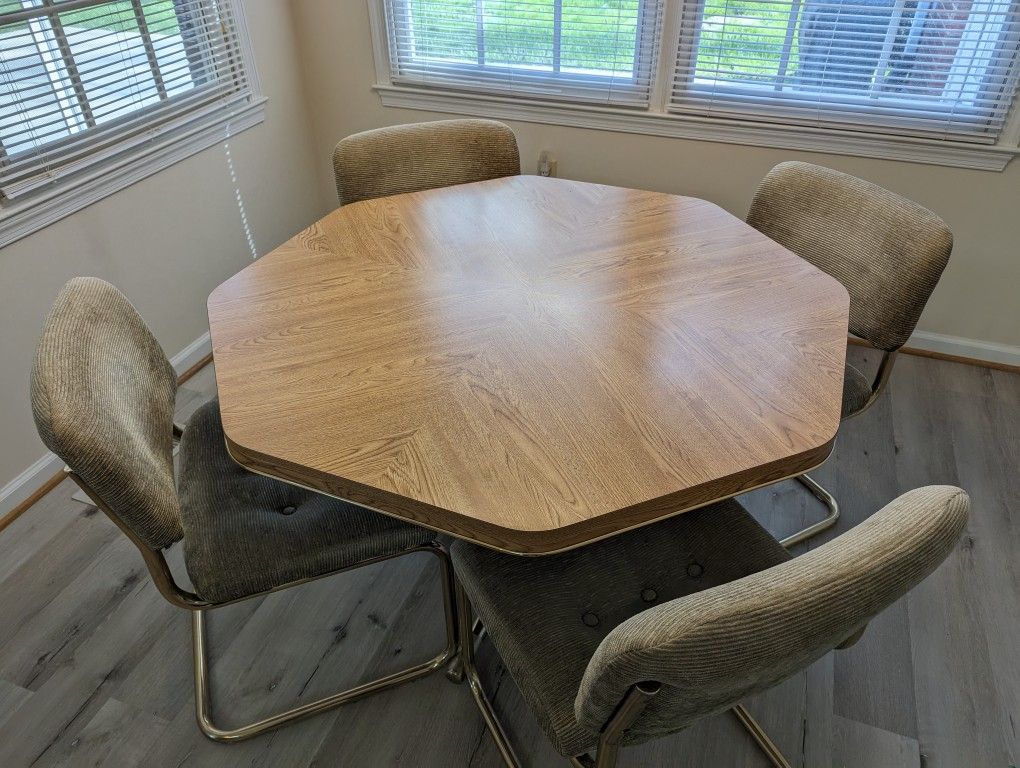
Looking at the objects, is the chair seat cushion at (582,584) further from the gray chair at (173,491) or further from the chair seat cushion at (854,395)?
the chair seat cushion at (854,395)

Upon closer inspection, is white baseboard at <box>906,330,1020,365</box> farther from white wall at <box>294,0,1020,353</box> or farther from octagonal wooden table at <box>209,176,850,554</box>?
octagonal wooden table at <box>209,176,850,554</box>

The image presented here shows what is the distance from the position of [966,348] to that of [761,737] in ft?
5.95

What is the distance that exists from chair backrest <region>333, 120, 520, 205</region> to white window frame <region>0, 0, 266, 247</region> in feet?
2.06

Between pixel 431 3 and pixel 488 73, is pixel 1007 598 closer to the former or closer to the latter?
pixel 488 73

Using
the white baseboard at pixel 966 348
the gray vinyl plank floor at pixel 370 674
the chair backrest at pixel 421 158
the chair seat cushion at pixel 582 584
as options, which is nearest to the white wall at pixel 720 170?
the white baseboard at pixel 966 348

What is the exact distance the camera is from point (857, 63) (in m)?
2.16

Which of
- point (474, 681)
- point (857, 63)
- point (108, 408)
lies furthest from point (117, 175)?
point (857, 63)

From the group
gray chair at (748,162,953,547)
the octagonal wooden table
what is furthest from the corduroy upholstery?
gray chair at (748,162,953,547)

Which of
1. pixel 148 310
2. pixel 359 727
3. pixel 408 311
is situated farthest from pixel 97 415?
pixel 148 310

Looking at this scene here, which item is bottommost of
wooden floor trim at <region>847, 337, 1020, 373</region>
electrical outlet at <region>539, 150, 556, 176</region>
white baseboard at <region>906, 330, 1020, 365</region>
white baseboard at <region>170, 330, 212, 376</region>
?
wooden floor trim at <region>847, 337, 1020, 373</region>

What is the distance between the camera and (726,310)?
4.21ft

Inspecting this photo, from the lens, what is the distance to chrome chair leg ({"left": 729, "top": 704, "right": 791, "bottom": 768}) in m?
1.32

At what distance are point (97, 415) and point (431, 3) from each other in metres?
2.11

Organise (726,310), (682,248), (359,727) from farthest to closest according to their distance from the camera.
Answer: (682,248) < (359,727) < (726,310)
